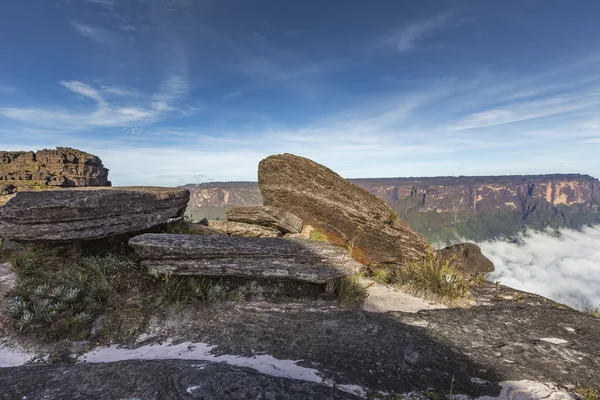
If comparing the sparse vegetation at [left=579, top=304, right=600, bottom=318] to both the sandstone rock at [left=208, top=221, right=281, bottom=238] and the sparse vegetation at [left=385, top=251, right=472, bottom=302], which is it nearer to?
the sparse vegetation at [left=385, top=251, right=472, bottom=302]

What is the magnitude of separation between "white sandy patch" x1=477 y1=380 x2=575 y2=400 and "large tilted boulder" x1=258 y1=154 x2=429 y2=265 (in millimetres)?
7063

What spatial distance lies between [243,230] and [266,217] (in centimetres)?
116

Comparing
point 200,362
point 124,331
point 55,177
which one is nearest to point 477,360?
point 200,362

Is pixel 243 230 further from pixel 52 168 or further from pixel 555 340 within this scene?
pixel 52 168

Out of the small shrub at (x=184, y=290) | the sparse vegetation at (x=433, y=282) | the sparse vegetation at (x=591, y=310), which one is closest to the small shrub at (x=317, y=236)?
the sparse vegetation at (x=433, y=282)

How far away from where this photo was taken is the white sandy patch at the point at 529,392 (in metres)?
4.70

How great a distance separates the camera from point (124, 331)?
20.7ft

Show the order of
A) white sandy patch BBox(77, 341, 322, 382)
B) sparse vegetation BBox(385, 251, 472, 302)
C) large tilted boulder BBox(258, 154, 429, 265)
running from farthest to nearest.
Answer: large tilted boulder BBox(258, 154, 429, 265), sparse vegetation BBox(385, 251, 472, 302), white sandy patch BBox(77, 341, 322, 382)

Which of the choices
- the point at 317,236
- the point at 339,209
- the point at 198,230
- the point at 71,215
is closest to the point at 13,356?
the point at 71,215

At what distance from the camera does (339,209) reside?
→ 12.9m

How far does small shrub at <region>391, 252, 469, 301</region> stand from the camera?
8.94m

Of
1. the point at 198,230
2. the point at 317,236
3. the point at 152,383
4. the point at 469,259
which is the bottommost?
the point at 469,259

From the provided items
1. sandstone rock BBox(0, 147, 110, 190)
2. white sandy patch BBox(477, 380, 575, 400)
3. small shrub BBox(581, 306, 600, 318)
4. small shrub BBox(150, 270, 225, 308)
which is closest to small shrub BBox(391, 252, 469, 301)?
small shrub BBox(581, 306, 600, 318)

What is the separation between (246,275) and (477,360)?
18.2 feet
